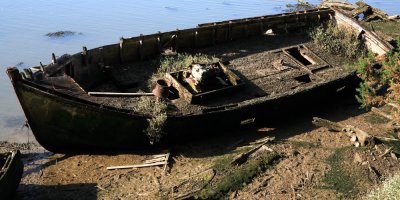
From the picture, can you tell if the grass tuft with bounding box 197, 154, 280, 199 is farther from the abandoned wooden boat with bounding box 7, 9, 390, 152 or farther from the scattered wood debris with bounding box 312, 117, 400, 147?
the scattered wood debris with bounding box 312, 117, 400, 147

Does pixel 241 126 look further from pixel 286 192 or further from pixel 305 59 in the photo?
pixel 305 59

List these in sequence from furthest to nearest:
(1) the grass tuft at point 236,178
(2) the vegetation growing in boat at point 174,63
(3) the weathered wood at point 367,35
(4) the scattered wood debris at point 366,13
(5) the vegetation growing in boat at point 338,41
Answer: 1. (4) the scattered wood debris at point 366,13
2. (5) the vegetation growing in boat at point 338,41
3. (3) the weathered wood at point 367,35
4. (2) the vegetation growing in boat at point 174,63
5. (1) the grass tuft at point 236,178

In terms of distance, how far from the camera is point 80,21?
89.5 feet

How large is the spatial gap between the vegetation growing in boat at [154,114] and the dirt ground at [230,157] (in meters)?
0.97

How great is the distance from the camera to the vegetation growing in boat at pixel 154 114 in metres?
11.2

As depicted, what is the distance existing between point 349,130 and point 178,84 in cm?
611

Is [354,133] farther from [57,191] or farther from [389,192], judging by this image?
[57,191]

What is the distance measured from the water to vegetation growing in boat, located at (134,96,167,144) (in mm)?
5146

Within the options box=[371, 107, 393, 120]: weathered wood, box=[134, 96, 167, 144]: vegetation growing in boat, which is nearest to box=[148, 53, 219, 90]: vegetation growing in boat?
box=[134, 96, 167, 144]: vegetation growing in boat

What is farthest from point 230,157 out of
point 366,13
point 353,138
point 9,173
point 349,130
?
point 366,13

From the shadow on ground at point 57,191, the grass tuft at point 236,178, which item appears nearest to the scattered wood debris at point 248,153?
the grass tuft at point 236,178

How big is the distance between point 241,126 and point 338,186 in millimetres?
3702

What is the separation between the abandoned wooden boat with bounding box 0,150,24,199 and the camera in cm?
945

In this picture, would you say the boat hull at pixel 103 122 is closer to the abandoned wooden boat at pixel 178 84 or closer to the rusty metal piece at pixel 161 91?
the abandoned wooden boat at pixel 178 84
